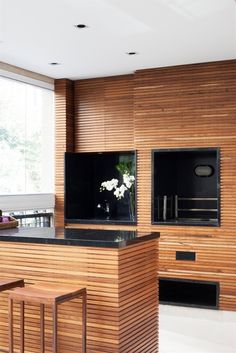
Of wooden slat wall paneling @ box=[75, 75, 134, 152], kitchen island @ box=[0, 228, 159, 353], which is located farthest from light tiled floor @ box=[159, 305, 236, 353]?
wooden slat wall paneling @ box=[75, 75, 134, 152]

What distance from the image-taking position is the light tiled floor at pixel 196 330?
467 centimetres

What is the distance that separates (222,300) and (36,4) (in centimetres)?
405

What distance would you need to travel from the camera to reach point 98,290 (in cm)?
378

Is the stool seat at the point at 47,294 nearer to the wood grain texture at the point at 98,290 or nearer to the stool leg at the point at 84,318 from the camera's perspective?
the stool leg at the point at 84,318

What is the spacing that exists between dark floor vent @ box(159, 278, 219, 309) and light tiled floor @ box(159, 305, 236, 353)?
14cm

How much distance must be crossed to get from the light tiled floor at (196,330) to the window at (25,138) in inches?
97.3

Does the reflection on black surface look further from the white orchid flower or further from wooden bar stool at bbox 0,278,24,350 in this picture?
the white orchid flower

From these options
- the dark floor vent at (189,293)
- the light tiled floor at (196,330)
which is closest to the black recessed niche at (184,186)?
the dark floor vent at (189,293)

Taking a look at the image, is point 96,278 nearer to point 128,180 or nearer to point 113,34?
point 113,34

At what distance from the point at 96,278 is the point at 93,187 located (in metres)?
3.86

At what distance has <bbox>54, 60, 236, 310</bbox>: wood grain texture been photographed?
6.05 metres

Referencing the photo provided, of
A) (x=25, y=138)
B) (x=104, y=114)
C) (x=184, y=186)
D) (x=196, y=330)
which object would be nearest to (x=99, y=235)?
(x=196, y=330)

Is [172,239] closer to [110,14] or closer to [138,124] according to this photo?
[138,124]

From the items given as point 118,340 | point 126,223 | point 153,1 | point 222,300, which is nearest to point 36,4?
point 153,1
